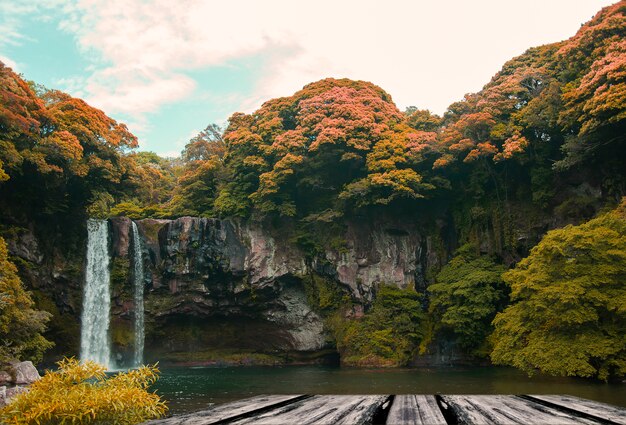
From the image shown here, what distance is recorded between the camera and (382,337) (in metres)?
25.8

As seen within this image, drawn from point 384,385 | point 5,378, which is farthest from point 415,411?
point 5,378

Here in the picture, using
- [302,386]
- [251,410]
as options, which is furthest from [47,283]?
[251,410]

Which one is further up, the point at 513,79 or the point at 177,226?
the point at 513,79

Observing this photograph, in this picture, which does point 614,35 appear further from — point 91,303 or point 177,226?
point 91,303

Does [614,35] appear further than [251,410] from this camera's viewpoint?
Yes

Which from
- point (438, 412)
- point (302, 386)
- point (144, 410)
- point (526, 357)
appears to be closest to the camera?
point (438, 412)

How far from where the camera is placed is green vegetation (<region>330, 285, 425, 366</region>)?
25347 millimetres

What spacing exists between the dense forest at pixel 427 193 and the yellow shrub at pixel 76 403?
12.5 meters

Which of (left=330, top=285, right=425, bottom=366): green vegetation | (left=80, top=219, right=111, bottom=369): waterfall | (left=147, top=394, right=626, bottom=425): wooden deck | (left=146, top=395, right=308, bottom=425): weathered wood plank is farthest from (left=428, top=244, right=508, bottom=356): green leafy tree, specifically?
(left=146, top=395, right=308, bottom=425): weathered wood plank

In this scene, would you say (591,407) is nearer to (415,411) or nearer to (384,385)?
(415,411)

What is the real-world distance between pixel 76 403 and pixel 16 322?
50.0 ft

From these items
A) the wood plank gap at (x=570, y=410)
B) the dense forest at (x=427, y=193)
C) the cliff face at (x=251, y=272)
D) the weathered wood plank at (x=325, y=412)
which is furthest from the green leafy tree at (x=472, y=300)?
the weathered wood plank at (x=325, y=412)

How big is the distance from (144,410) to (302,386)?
12.7 metres

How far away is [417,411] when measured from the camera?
248 centimetres
